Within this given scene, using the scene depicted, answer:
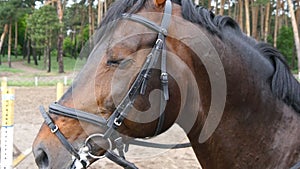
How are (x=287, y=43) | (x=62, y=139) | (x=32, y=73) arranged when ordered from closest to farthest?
(x=62, y=139) → (x=287, y=43) → (x=32, y=73)

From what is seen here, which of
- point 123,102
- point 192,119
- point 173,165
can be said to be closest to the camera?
point 123,102

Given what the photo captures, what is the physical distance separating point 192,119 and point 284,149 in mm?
583

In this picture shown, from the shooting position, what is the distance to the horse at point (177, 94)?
1.90 metres

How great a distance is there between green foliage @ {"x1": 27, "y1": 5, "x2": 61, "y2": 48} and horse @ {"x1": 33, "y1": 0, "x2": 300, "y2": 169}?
119 ft

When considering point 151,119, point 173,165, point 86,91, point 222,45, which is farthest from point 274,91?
point 173,165

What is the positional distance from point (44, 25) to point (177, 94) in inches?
1466

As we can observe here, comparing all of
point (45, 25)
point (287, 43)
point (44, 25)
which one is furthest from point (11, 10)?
point (287, 43)

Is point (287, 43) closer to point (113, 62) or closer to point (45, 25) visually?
point (45, 25)

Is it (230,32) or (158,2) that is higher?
(158,2)

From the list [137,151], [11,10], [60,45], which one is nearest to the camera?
[137,151]

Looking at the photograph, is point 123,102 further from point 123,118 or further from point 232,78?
point 232,78

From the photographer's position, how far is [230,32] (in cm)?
221

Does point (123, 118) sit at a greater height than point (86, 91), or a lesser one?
lesser

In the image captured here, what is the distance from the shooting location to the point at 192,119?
2.08 metres
